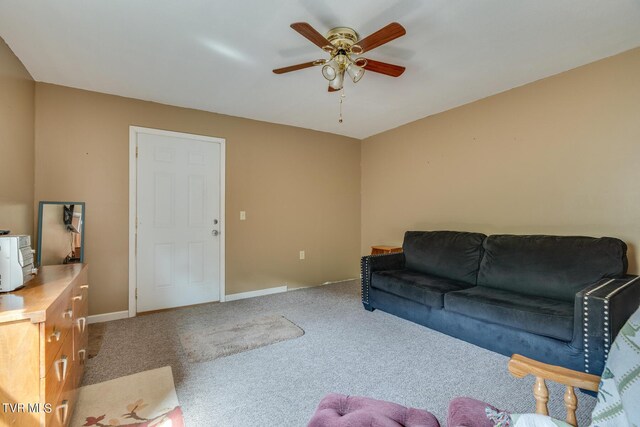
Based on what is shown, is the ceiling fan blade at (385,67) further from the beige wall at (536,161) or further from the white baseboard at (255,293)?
the white baseboard at (255,293)

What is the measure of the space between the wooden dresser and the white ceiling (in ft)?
5.72

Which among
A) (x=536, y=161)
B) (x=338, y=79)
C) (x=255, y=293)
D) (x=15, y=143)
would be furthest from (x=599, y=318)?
(x=15, y=143)

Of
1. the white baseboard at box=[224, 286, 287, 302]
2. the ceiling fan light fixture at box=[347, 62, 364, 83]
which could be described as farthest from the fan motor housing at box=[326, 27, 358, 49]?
the white baseboard at box=[224, 286, 287, 302]

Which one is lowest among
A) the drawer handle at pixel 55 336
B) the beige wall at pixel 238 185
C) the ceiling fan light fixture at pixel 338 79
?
the drawer handle at pixel 55 336

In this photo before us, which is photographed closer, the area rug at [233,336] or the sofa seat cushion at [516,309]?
the sofa seat cushion at [516,309]

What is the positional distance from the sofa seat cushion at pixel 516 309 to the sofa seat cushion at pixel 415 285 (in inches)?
4.6

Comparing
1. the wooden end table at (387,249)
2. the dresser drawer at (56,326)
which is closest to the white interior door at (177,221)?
the dresser drawer at (56,326)

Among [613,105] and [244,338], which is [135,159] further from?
[613,105]

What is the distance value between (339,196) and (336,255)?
3.16 ft

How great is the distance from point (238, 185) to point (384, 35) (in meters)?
2.67

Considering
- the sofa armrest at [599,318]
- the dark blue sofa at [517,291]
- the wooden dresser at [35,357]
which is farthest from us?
the dark blue sofa at [517,291]

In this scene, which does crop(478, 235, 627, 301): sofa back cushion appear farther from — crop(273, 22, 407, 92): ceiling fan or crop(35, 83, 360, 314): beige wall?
crop(35, 83, 360, 314): beige wall

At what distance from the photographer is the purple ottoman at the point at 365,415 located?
1.10 metres

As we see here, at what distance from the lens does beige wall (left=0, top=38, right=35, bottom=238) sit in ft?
7.11
